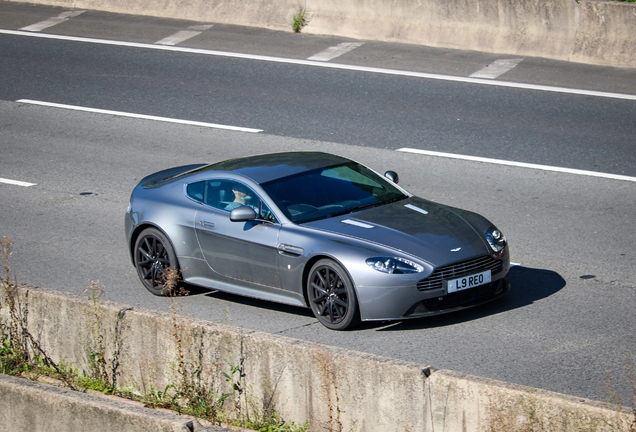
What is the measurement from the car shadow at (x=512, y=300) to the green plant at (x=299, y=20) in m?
11.2

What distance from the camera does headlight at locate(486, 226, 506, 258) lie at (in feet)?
25.9

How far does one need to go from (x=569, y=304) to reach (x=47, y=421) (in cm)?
479

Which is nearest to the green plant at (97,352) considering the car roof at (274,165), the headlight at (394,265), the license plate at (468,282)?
the headlight at (394,265)

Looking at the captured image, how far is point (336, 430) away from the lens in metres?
5.69

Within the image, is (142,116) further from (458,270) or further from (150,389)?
(150,389)

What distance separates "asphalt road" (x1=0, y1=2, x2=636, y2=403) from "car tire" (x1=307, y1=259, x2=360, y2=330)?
0.14m

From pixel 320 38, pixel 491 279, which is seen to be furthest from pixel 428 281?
pixel 320 38

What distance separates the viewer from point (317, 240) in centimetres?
774

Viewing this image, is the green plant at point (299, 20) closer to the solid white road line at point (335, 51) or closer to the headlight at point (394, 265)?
the solid white road line at point (335, 51)

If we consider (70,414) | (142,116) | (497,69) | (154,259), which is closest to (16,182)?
(142,116)

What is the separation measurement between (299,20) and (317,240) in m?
12.1

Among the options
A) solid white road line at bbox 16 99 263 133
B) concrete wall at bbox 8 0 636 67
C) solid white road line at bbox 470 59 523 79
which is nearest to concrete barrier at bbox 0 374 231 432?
solid white road line at bbox 16 99 263 133

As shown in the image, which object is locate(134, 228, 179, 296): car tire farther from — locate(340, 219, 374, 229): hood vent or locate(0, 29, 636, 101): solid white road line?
locate(0, 29, 636, 101): solid white road line

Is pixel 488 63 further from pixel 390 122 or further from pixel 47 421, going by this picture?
pixel 47 421
